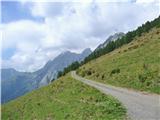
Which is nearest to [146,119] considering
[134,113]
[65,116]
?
[134,113]

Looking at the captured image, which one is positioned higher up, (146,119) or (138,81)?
(138,81)

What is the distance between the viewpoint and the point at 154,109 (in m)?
27.0

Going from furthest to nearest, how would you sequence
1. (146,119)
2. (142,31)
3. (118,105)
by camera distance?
(142,31)
(118,105)
(146,119)

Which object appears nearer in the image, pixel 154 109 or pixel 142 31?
pixel 154 109

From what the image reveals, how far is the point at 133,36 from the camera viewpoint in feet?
549

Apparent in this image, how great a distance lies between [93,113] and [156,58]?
39.3 metres

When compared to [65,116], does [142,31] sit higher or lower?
higher

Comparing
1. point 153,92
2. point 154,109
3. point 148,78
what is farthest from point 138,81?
point 154,109

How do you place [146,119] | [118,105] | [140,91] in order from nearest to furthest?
[146,119], [118,105], [140,91]

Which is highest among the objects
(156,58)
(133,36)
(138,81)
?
(133,36)

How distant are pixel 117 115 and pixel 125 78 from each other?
3123cm

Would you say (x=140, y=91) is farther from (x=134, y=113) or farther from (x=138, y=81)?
(x=134, y=113)

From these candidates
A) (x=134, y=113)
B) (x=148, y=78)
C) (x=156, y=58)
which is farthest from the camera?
(x=156, y=58)

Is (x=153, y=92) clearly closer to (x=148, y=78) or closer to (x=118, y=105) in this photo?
(x=148, y=78)
